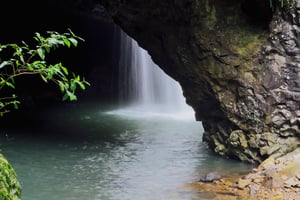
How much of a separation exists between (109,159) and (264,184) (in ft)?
14.3

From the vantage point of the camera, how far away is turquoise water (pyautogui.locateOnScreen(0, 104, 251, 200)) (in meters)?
9.07

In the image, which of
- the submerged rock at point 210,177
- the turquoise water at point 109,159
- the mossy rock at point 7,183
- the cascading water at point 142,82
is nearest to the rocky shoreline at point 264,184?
the submerged rock at point 210,177

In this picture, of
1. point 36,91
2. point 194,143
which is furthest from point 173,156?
point 36,91

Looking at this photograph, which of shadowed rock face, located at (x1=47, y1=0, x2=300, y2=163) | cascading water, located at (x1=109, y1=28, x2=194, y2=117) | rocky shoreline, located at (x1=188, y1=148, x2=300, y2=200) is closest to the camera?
rocky shoreline, located at (x1=188, y1=148, x2=300, y2=200)

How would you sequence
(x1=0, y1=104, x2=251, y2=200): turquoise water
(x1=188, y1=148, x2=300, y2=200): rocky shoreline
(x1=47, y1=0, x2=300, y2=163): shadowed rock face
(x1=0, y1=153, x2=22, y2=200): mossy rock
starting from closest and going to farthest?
1. (x1=0, y1=153, x2=22, y2=200): mossy rock
2. (x1=188, y1=148, x2=300, y2=200): rocky shoreline
3. (x1=0, y1=104, x2=251, y2=200): turquoise water
4. (x1=47, y1=0, x2=300, y2=163): shadowed rock face

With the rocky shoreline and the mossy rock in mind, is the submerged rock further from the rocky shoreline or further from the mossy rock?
the mossy rock

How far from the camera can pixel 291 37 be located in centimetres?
1043

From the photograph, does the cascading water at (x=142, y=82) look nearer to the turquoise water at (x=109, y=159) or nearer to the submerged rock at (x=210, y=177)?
the turquoise water at (x=109, y=159)

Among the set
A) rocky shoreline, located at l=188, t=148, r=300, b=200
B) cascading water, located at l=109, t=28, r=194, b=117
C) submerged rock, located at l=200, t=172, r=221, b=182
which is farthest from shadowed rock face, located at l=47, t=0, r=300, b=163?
cascading water, located at l=109, t=28, r=194, b=117

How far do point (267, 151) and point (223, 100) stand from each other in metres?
1.65

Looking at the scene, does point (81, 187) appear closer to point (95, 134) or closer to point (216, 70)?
point (216, 70)

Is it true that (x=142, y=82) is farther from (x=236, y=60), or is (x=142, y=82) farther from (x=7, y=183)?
(x=7, y=183)

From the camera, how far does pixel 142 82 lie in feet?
96.8

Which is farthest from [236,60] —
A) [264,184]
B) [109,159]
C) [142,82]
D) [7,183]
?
[142,82]
